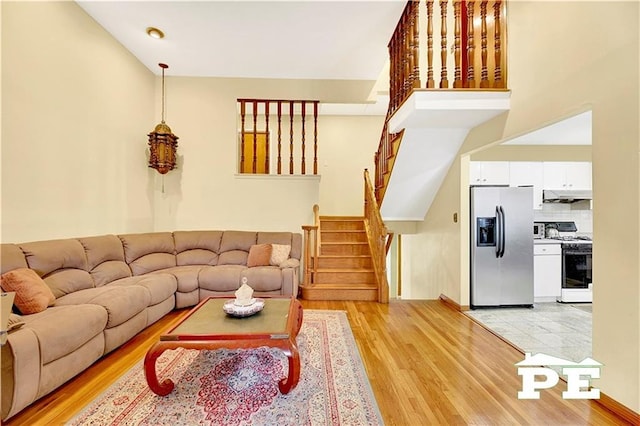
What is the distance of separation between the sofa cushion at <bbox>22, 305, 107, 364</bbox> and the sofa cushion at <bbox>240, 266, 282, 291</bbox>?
1565 mm

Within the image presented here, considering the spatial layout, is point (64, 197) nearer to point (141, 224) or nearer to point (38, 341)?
point (141, 224)

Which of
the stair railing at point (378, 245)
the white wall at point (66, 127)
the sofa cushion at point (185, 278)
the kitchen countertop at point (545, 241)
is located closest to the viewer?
the white wall at point (66, 127)

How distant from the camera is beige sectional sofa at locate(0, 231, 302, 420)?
1.79 m

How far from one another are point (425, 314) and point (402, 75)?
2.88 m

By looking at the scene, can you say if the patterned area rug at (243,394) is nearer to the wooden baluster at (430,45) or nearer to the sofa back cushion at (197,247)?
the sofa back cushion at (197,247)

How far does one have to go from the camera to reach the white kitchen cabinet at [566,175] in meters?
4.51

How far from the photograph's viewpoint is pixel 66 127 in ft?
10.1

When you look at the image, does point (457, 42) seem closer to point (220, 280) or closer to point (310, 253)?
point (310, 253)

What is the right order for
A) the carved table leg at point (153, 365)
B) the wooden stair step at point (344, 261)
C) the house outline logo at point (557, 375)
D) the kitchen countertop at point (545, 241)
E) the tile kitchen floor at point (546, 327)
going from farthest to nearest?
the wooden stair step at point (344, 261), the kitchen countertop at point (545, 241), the tile kitchen floor at point (546, 327), the house outline logo at point (557, 375), the carved table leg at point (153, 365)

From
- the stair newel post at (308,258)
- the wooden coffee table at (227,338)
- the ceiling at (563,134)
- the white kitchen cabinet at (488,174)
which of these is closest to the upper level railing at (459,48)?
the ceiling at (563,134)

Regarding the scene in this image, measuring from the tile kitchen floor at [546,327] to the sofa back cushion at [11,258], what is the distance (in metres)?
4.42

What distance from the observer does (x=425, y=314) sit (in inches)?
142

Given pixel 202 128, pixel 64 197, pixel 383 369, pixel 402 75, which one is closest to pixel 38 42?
pixel 64 197

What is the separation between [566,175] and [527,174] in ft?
2.17
